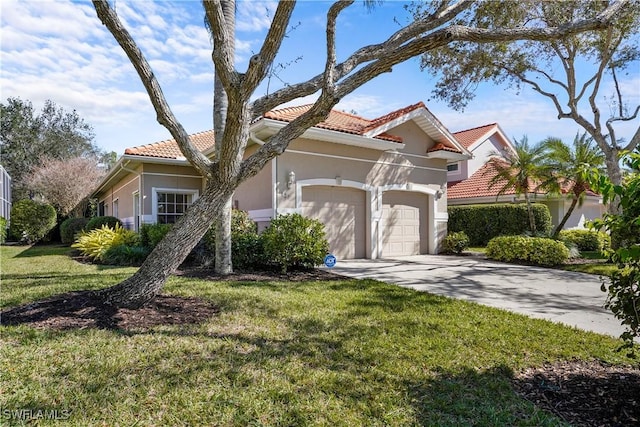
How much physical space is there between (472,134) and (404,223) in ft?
37.3

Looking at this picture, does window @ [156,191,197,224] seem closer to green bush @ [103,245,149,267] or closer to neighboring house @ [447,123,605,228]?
green bush @ [103,245,149,267]

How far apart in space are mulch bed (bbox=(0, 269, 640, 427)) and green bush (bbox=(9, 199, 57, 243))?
1803 centimetres

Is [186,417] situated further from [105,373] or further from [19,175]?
[19,175]

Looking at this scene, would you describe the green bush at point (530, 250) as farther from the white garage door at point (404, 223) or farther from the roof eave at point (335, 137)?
the roof eave at point (335, 137)

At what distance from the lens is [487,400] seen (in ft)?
9.76

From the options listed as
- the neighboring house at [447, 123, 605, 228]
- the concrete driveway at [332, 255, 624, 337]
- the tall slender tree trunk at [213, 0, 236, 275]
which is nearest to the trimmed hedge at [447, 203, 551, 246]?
the neighboring house at [447, 123, 605, 228]

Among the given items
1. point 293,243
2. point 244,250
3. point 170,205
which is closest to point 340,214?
point 293,243

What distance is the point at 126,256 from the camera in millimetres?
10320

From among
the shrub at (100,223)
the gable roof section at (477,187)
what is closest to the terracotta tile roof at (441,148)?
the gable roof section at (477,187)

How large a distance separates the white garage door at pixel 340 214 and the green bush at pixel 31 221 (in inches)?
651

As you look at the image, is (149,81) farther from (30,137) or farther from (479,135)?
(30,137)

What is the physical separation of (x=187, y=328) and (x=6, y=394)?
1703 millimetres

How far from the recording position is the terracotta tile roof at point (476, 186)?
17.6m

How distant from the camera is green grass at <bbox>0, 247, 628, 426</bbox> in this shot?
8.82 ft
